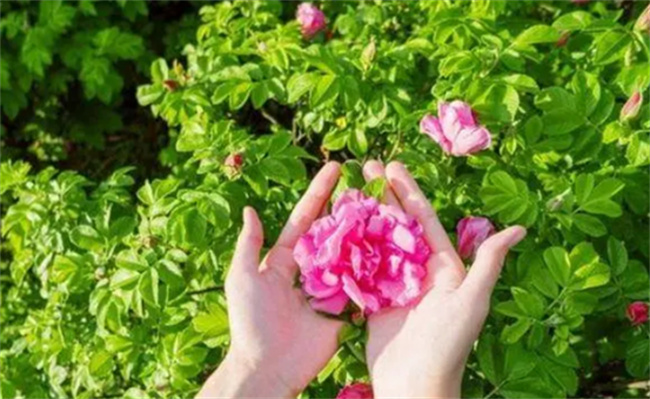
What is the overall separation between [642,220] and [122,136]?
82.6 inches

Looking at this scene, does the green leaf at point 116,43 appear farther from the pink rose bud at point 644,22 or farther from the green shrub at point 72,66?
the pink rose bud at point 644,22

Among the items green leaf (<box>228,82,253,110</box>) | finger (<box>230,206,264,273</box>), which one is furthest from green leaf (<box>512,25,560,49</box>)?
finger (<box>230,206,264,273</box>)

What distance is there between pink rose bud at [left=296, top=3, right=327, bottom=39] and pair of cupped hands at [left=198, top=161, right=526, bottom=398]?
2.28ft

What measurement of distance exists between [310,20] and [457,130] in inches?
29.1

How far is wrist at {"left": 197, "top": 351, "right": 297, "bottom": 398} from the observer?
1833 millimetres

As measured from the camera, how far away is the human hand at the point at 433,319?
5.68 feet

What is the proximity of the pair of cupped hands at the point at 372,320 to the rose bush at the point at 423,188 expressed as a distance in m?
0.08

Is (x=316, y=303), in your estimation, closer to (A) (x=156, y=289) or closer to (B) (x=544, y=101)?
(A) (x=156, y=289)

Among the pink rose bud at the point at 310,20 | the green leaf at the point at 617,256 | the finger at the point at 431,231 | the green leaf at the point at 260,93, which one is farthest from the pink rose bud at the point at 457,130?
the pink rose bud at the point at 310,20

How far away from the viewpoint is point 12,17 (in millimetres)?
3111

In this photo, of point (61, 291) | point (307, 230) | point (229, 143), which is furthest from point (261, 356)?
point (61, 291)

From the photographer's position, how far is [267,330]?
184cm

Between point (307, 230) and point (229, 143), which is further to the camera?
point (229, 143)

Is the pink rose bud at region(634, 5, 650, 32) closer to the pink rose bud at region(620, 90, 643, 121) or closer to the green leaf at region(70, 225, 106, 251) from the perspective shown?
the pink rose bud at region(620, 90, 643, 121)
